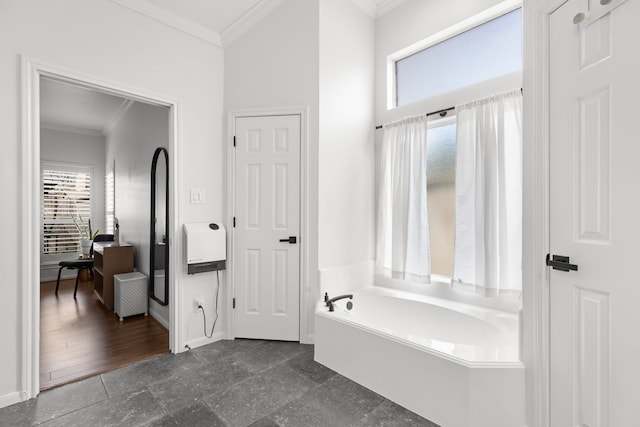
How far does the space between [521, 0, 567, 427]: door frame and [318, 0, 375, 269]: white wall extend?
4.98 feet

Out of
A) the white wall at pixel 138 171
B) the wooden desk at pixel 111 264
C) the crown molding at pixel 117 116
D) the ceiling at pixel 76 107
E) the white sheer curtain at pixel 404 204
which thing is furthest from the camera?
the crown molding at pixel 117 116

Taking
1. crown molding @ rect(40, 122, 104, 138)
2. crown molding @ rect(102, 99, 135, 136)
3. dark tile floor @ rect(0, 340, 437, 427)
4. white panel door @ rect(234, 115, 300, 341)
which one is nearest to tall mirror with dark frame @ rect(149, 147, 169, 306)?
white panel door @ rect(234, 115, 300, 341)

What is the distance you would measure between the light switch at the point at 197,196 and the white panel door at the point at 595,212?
2.55 meters

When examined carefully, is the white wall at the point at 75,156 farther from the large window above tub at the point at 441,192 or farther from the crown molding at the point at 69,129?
the large window above tub at the point at 441,192

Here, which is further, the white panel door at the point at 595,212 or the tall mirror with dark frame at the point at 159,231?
the tall mirror with dark frame at the point at 159,231

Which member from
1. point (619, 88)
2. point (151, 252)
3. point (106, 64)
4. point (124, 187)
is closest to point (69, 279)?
point (124, 187)

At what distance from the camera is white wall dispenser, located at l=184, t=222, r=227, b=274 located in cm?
260

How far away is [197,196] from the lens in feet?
8.96

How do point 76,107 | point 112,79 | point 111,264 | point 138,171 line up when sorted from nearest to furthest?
point 112,79 < point 111,264 < point 138,171 < point 76,107

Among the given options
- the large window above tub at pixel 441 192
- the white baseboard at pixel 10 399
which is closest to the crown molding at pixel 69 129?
the white baseboard at pixel 10 399

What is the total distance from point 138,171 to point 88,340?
2152 mm

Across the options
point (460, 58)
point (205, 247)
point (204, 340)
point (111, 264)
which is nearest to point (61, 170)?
point (111, 264)

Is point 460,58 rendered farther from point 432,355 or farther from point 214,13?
point 432,355

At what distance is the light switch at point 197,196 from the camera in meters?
2.71
